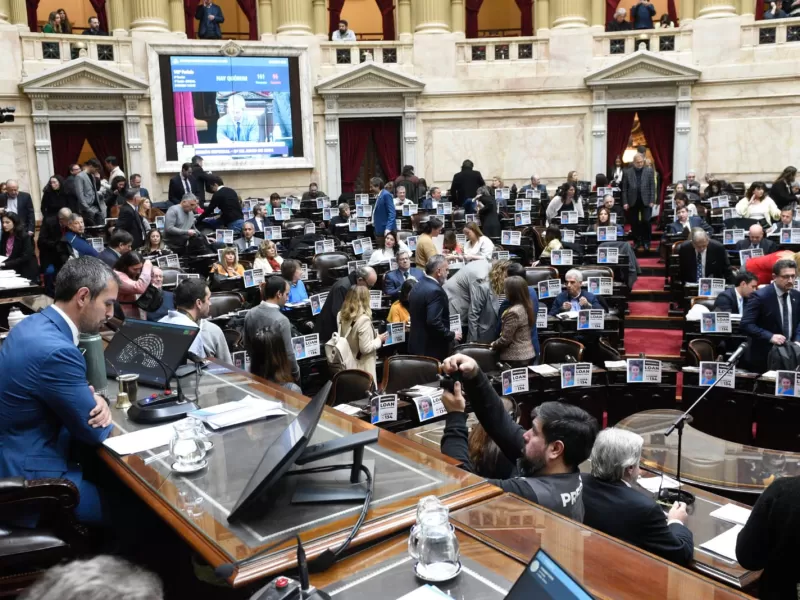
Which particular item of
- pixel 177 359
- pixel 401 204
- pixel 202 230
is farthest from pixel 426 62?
pixel 177 359

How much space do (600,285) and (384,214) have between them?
12.9 feet

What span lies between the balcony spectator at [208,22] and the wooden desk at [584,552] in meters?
15.3

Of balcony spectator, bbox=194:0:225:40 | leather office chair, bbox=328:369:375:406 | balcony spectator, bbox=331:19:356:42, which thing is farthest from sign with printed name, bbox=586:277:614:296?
balcony spectator, bbox=194:0:225:40

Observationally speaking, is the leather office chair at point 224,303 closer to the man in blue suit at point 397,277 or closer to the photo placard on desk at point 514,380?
the man in blue suit at point 397,277

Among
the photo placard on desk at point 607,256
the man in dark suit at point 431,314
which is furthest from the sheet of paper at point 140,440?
the photo placard on desk at point 607,256

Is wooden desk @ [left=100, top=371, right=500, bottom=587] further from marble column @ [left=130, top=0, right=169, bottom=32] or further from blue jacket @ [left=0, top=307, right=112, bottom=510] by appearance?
marble column @ [left=130, top=0, right=169, bottom=32]

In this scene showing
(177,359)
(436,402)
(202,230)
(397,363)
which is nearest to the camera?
(177,359)

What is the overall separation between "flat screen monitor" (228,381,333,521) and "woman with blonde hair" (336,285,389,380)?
3655 mm

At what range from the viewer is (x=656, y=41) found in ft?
52.3

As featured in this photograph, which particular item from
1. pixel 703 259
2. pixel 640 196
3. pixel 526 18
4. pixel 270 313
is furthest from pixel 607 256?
pixel 526 18

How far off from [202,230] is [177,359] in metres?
8.36

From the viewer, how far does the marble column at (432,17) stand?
53.9 ft

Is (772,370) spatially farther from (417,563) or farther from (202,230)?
(202,230)

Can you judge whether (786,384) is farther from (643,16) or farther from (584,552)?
(643,16)
